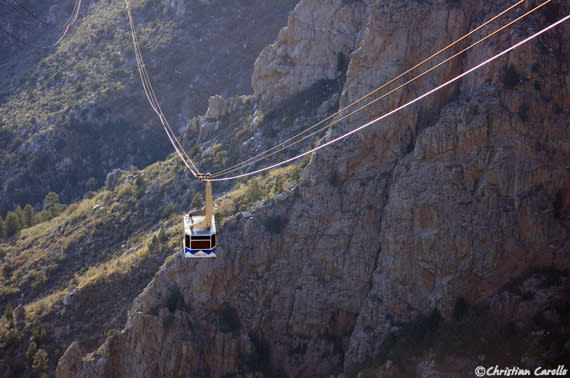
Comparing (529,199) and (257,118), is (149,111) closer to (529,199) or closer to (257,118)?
(257,118)

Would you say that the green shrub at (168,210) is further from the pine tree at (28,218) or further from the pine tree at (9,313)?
the pine tree at (28,218)

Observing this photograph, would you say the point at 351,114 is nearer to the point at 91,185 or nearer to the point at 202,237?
the point at 202,237

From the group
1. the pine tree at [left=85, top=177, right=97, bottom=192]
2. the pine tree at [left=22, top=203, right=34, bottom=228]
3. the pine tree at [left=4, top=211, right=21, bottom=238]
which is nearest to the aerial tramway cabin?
the pine tree at [left=4, top=211, right=21, bottom=238]

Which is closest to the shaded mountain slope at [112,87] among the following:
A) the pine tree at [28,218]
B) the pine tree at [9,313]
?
the pine tree at [28,218]

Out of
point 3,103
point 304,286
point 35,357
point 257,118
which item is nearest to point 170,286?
point 304,286

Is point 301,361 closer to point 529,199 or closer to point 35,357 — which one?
point 529,199

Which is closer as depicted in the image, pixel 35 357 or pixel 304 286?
pixel 304 286

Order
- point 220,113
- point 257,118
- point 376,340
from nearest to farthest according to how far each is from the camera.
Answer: point 376,340, point 257,118, point 220,113

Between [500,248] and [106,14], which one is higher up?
[106,14]

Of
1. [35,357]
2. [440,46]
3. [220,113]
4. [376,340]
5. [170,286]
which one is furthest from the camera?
[220,113]

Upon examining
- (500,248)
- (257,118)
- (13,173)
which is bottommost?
(500,248)
